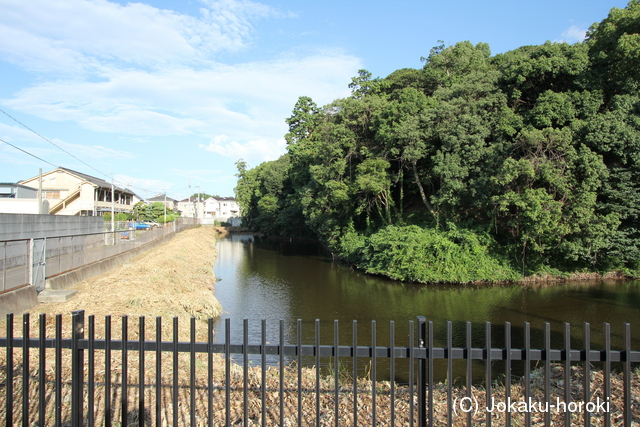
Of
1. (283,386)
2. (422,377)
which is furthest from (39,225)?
(422,377)

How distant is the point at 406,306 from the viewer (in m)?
17.3

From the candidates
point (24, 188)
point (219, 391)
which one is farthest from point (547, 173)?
point (24, 188)

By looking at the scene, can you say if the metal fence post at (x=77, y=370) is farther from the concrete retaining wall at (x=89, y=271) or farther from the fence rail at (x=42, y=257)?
the concrete retaining wall at (x=89, y=271)

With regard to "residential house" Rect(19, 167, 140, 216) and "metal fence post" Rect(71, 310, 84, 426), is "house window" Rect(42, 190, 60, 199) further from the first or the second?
"metal fence post" Rect(71, 310, 84, 426)

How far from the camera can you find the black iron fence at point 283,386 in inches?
122

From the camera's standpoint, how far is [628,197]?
19.6 metres

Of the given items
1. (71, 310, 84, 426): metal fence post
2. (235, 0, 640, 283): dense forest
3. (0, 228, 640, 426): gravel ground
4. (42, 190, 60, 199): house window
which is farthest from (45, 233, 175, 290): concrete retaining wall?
(42, 190, 60, 199): house window

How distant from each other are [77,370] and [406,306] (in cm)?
1525

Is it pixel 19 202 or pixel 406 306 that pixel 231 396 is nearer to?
pixel 406 306

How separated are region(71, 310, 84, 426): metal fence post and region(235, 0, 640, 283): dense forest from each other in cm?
1945

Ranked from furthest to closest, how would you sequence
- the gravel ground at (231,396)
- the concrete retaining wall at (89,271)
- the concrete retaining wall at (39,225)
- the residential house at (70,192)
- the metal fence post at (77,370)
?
1. the residential house at (70,192)
2. the concrete retaining wall at (39,225)
3. the concrete retaining wall at (89,271)
4. the gravel ground at (231,396)
5. the metal fence post at (77,370)

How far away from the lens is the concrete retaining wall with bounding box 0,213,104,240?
18.0 meters

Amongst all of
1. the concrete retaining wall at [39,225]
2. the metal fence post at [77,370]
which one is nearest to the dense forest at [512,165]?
the concrete retaining wall at [39,225]

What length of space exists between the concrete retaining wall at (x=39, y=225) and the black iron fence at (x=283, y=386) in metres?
11.9
